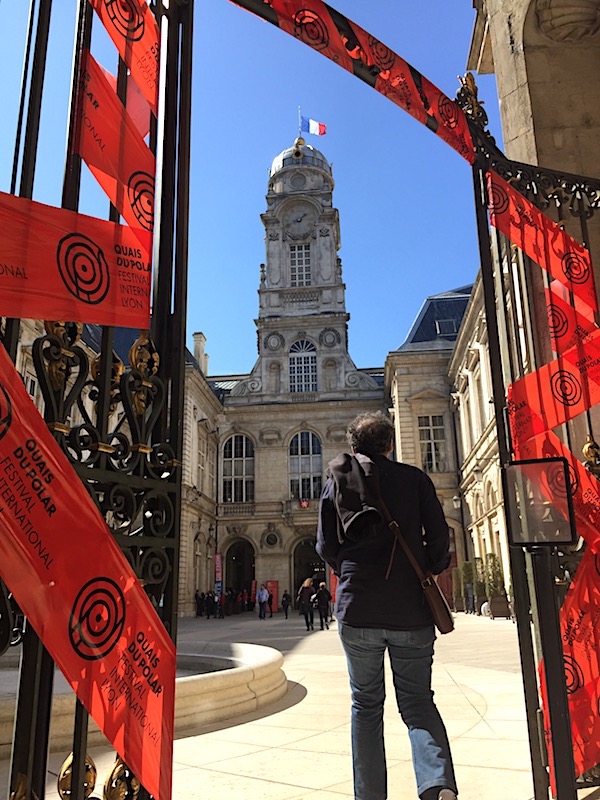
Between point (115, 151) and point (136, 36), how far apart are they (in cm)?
63

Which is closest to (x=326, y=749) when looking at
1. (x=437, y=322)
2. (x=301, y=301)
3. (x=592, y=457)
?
(x=592, y=457)

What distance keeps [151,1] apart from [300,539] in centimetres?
3410

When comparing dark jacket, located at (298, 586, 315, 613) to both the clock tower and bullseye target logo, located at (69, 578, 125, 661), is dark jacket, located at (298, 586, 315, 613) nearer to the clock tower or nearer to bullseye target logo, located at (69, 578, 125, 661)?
bullseye target logo, located at (69, 578, 125, 661)

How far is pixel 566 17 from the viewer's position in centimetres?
529

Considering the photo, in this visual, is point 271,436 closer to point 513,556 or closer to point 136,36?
point 513,556

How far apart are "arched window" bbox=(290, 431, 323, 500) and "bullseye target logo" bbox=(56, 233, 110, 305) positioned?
34163 millimetres

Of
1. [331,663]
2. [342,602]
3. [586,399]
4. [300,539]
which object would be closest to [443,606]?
[342,602]

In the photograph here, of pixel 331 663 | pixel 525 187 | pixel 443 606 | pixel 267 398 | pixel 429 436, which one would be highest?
pixel 267 398

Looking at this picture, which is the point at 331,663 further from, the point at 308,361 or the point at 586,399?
the point at 308,361

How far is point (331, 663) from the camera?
928cm

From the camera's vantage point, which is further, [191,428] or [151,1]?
[191,428]

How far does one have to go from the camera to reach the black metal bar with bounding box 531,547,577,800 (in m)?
3.13

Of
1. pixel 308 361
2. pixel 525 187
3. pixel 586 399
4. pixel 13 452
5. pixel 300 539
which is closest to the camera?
pixel 13 452

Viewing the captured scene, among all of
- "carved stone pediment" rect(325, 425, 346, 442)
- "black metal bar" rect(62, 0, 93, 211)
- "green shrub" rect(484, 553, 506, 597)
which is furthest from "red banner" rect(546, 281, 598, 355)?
"carved stone pediment" rect(325, 425, 346, 442)
